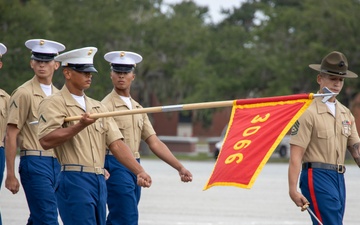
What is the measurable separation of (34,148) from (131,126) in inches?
42.7

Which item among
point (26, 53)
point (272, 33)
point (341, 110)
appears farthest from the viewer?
point (272, 33)

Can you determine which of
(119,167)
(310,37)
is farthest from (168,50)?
(119,167)

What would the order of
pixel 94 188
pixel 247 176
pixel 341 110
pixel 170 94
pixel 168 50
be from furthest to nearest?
pixel 170 94 < pixel 168 50 < pixel 341 110 < pixel 94 188 < pixel 247 176

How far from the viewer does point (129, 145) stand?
376 inches

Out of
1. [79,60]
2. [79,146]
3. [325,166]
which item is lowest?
[325,166]

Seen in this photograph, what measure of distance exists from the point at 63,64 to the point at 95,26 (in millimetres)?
36475

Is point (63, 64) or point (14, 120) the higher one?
point (63, 64)

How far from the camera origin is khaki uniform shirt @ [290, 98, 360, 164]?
7.92m

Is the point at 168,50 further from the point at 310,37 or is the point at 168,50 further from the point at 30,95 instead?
the point at 30,95

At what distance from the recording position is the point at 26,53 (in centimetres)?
4059

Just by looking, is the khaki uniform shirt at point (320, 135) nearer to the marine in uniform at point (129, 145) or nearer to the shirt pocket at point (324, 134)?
the shirt pocket at point (324, 134)

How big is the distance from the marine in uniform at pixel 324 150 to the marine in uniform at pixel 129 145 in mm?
1320

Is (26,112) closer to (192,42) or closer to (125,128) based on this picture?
(125,128)

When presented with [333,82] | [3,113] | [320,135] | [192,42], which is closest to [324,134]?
[320,135]
